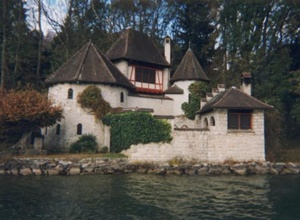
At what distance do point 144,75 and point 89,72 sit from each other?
8.20 meters

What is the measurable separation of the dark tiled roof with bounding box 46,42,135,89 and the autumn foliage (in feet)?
14.6

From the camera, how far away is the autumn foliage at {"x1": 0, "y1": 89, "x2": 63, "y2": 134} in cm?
2358

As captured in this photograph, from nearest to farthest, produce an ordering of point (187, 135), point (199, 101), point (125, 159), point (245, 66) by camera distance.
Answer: point (125, 159) < point (187, 135) < point (199, 101) < point (245, 66)

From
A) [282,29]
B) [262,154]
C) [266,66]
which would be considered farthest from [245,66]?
[262,154]

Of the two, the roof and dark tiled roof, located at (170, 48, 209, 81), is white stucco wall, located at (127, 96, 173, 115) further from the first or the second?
the roof

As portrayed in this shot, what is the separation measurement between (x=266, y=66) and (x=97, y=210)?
106 feet

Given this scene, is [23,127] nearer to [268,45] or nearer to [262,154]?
[262,154]

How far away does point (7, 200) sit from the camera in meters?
14.3

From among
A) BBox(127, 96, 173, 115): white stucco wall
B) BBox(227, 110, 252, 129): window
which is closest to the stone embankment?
BBox(227, 110, 252, 129): window

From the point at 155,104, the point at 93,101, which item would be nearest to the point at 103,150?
the point at 93,101

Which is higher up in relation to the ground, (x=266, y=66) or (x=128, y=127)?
(x=266, y=66)

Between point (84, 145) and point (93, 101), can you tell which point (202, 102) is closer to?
point (93, 101)

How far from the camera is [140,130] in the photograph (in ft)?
83.9

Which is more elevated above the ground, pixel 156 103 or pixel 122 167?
pixel 156 103
